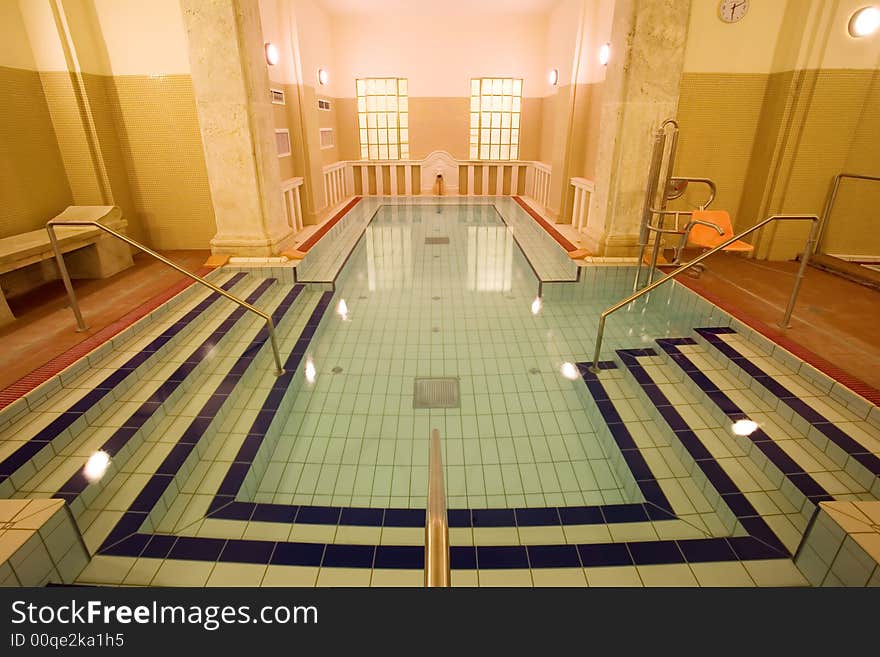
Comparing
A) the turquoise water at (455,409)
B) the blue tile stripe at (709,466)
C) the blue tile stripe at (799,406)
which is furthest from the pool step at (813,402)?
the turquoise water at (455,409)

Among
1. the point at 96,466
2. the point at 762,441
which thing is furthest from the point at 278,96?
the point at 762,441

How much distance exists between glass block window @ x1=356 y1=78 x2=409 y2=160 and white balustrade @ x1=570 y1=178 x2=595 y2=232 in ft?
18.6

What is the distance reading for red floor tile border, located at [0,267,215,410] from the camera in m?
2.79

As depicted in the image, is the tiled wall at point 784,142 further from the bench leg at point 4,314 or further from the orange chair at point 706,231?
the bench leg at point 4,314

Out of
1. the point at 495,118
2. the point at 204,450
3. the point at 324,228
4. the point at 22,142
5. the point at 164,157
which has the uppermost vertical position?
the point at 495,118

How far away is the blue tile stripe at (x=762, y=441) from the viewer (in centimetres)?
226

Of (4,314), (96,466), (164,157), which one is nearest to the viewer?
(96,466)

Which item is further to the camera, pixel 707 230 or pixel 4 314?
pixel 707 230

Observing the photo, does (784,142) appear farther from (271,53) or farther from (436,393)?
(271,53)

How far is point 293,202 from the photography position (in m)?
7.44

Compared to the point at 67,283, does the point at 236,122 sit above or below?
above

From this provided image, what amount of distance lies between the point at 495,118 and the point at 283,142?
6.03 meters

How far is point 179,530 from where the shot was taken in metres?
2.21
